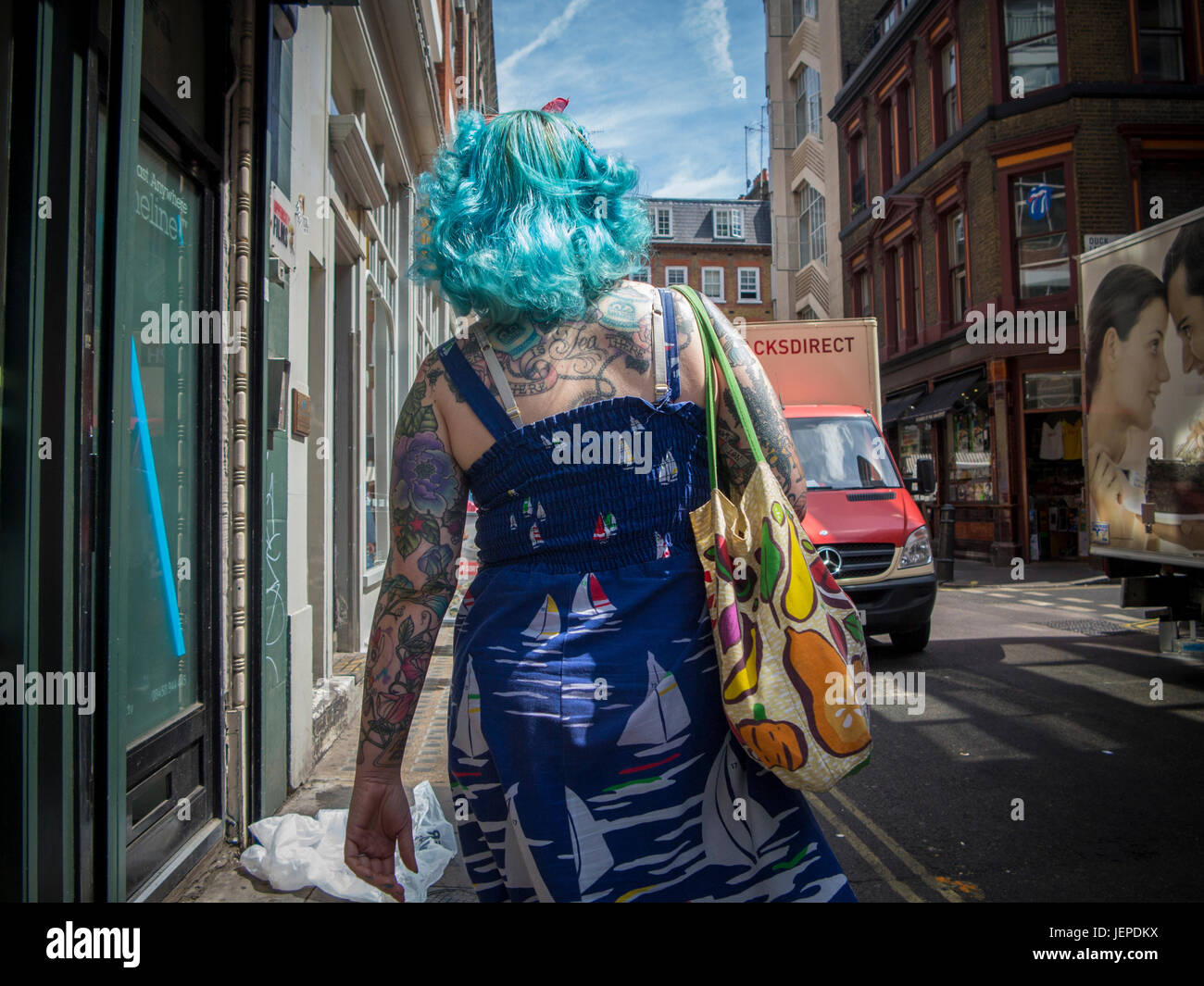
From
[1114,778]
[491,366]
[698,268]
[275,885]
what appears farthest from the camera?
[698,268]

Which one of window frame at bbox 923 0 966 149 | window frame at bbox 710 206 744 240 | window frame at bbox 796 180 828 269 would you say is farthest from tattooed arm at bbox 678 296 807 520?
window frame at bbox 710 206 744 240

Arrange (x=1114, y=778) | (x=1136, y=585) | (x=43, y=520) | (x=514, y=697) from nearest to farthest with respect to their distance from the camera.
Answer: (x=514, y=697) < (x=43, y=520) < (x=1114, y=778) < (x=1136, y=585)

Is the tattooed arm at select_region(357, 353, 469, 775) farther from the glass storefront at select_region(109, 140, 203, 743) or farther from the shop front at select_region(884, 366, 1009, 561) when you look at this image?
the shop front at select_region(884, 366, 1009, 561)

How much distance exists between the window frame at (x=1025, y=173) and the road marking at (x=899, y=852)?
15.0m

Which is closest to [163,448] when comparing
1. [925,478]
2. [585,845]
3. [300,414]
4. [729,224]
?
[300,414]

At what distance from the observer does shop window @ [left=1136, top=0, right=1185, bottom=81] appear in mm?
16578

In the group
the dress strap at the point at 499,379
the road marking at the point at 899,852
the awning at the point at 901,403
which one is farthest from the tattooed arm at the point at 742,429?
the awning at the point at 901,403

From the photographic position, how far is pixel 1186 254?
20.1ft

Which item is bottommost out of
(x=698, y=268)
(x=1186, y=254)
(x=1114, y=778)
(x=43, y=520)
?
(x=1114, y=778)

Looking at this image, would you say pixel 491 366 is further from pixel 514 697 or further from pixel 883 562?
pixel 883 562

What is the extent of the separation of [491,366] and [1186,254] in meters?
6.52

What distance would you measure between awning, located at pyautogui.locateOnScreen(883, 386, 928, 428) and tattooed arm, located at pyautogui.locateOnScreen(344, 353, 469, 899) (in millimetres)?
19816

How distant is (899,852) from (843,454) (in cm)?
542
